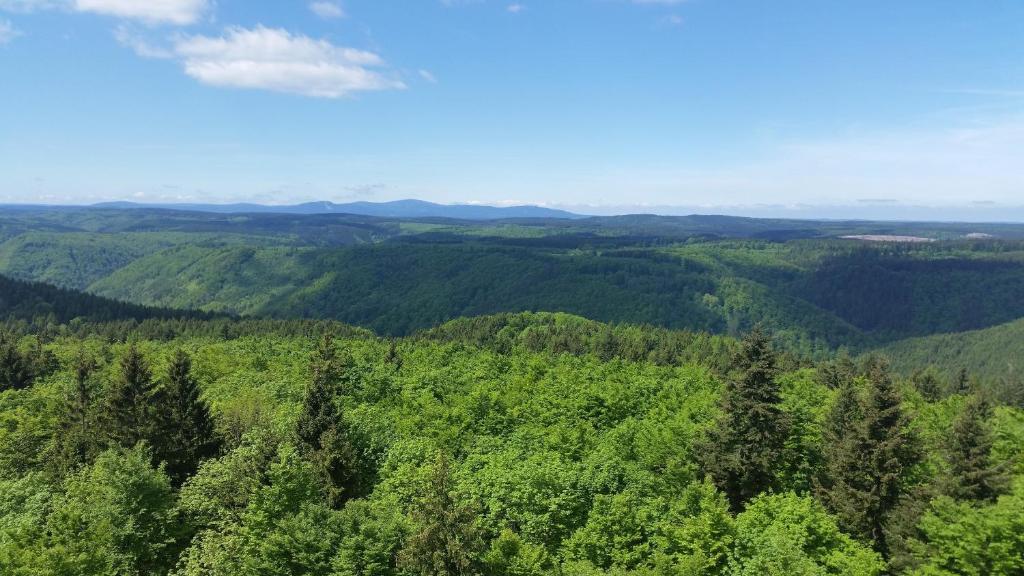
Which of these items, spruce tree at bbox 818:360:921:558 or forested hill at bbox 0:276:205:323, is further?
forested hill at bbox 0:276:205:323

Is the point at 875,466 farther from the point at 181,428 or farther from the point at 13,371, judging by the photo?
the point at 13,371

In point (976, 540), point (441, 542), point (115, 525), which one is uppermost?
point (976, 540)

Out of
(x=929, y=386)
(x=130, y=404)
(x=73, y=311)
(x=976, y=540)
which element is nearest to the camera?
(x=976, y=540)

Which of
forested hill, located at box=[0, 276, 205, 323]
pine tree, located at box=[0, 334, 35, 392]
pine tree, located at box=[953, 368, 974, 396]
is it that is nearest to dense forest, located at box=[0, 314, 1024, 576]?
pine tree, located at box=[0, 334, 35, 392]

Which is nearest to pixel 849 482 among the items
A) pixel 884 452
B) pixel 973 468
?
pixel 884 452

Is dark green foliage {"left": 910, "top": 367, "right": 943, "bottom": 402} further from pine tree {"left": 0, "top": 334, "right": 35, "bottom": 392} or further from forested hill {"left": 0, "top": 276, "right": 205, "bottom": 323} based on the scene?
forested hill {"left": 0, "top": 276, "right": 205, "bottom": 323}

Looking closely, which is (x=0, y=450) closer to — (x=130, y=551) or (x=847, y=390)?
(x=130, y=551)

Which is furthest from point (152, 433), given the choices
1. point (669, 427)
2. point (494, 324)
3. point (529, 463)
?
point (494, 324)
